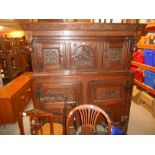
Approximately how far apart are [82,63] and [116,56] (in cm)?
49

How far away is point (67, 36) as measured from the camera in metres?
1.80

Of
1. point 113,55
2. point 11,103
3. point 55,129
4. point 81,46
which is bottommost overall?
point 55,129

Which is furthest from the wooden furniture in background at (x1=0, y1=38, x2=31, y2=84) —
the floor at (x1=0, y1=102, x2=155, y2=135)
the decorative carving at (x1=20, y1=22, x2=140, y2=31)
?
the decorative carving at (x1=20, y1=22, x2=140, y2=31)

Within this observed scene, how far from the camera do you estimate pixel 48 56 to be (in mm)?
1874

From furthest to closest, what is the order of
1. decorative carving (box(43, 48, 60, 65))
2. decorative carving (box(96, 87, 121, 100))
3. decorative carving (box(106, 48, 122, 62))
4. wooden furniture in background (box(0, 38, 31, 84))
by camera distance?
wooden furniture in background (box(0, 38, 31, 84)) < decorative carving (box(96, 87, 121, 100)) < decorative carving (box(106, 48, 122, 62)) < decorative carving (box(43, 48, 60, 65))

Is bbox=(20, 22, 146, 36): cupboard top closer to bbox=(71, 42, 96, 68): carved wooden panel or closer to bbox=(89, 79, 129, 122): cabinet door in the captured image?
bbox=(71, 42, 96, 68): carved wooden panel

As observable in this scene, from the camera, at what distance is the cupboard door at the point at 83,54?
1.88 m

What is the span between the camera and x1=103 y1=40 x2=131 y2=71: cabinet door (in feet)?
6.30

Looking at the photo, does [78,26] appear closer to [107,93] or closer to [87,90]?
[87,90]

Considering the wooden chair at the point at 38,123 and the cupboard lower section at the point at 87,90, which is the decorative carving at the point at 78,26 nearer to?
the cupboard lower section at the point at 87,90

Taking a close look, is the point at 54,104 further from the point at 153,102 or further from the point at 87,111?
the point at 153,102

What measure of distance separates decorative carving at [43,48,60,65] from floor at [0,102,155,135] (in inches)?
60.2

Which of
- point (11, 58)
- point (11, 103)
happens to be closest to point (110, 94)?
point (11, 103)
